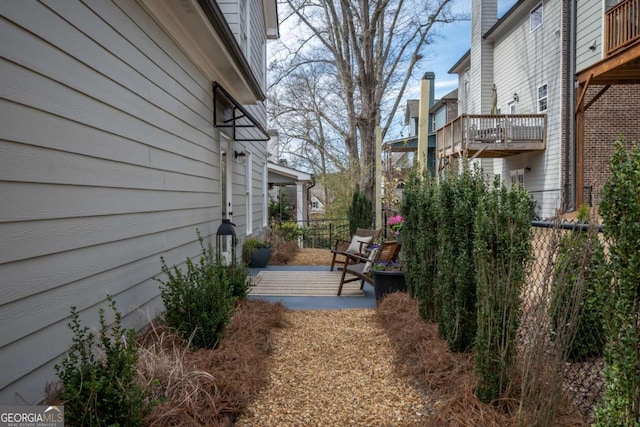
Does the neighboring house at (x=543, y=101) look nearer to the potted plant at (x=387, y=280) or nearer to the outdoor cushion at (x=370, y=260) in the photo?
the outdoor cushion at (x=370, y=260)

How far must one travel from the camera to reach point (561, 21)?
11.8 metres

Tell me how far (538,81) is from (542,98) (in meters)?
0.61

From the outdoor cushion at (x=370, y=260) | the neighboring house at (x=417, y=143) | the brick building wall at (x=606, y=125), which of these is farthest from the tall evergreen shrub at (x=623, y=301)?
the brick building wall at (x=606, y=125)

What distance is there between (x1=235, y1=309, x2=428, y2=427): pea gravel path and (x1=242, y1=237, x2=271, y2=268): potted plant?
13.1 ft

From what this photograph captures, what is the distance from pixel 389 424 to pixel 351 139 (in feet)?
44.9

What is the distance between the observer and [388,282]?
5387 millimetres

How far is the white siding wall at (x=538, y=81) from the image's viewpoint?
1215cm

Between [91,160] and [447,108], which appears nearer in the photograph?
[91,160]

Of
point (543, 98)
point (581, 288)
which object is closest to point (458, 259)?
point (581, 288)

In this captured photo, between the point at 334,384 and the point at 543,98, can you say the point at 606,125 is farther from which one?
the point at 334,384

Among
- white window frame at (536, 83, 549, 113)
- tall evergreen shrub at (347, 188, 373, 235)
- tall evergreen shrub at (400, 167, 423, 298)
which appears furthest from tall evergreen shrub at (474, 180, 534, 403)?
white window frame at (536, 83, 549, 113)

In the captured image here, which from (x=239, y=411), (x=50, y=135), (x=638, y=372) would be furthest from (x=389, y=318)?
(x=50, y=135)

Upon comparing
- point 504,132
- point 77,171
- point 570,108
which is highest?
point 570,108

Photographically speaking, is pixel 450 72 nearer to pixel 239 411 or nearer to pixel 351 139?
pixel 351 139
